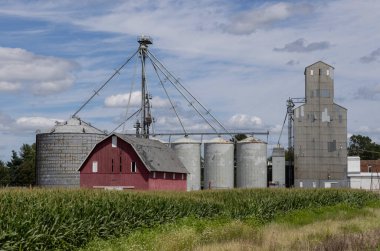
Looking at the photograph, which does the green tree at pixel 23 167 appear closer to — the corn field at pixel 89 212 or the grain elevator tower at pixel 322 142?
the grain elevator tower at pixel 322 142

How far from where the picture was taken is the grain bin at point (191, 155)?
69938 millimetres

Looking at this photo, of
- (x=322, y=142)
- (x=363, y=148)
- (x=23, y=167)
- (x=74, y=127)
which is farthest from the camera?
(x=363, y=148)

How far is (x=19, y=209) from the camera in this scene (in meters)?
17.2

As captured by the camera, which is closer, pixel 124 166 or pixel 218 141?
pixel 124 166

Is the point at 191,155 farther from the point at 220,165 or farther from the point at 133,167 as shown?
the point at 133,167

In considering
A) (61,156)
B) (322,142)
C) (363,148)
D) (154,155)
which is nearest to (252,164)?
(322,142)

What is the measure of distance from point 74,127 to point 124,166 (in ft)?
47.1

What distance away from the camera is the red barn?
4972 centimetres

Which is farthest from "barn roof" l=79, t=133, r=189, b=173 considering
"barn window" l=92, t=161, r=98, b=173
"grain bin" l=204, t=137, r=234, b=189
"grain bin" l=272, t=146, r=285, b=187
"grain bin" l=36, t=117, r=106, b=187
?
"grain bin" l=272, t=146, r=285, b=187

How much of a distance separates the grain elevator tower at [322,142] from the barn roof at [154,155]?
69.6 ft

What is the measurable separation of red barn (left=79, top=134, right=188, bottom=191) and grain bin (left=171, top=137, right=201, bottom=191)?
16.4 meters

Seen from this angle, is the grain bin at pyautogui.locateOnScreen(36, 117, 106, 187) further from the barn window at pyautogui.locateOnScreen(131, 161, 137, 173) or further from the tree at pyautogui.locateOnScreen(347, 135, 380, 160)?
the tree at pyautogui.locateOnScreen(347, 135, 380, 160)

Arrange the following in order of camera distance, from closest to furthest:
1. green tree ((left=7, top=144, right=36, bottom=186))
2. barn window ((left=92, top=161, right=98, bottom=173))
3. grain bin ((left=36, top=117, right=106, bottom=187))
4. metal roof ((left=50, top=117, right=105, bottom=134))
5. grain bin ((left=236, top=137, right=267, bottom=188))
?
barn window ((left=92, top=161, right=98, bottom=173)) < grain bin ((left=36, top=117, right=106, bottom=187)) < metal roof ((left=50, top=117, right=105, bottom=134)) < grain bin ((left=236, top=137, right=267, bottom=188)) < green tree ((left=7, top=144, right=36, bottom=186))

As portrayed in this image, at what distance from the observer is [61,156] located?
5862 cm
